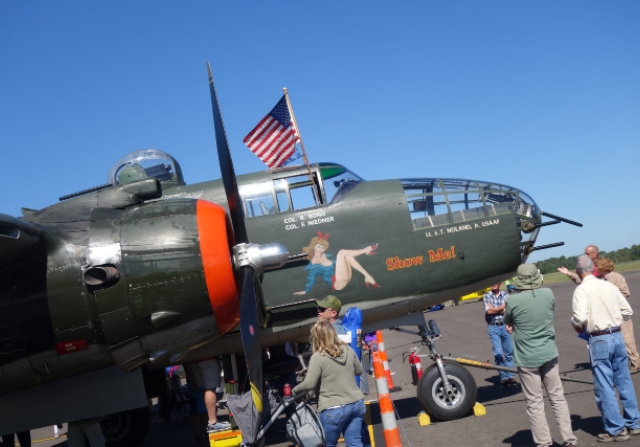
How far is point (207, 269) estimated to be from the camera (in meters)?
6.56

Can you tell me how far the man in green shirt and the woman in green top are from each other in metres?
2.02

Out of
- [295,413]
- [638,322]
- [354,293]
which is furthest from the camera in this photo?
[638,322]

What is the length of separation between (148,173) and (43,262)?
14.4 feet

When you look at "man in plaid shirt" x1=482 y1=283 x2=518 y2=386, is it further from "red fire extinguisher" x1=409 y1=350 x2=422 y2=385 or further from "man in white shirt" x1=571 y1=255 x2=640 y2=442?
"man in white shirt" x1=571 y1=255 x2=640 y2=442

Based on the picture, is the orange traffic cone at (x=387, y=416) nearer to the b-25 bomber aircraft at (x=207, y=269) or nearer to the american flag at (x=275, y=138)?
the b-25 bomber aircraft at (x=207, y=269)

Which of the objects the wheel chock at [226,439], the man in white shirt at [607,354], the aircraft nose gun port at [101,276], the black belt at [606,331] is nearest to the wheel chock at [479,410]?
the man in white shirt at [607,354]

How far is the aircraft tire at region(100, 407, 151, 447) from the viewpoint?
1108cm

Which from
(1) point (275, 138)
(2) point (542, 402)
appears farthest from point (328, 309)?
(1) point (275, 138)

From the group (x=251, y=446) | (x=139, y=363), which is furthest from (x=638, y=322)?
(x=139, y=363)

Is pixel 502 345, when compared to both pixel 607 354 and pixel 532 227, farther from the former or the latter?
pixel 607 354

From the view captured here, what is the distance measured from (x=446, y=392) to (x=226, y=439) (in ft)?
10.4

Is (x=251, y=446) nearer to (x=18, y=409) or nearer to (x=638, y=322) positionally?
(x=18, y=409)

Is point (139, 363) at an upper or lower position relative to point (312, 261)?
lower

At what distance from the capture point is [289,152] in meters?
11.5
